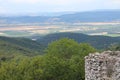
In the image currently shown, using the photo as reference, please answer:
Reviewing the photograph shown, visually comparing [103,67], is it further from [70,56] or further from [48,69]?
[70,56]

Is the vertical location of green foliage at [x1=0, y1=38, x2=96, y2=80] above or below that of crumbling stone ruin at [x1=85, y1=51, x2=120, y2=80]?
below

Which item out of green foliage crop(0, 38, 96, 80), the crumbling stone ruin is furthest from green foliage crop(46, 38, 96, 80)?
the crumbling stone ruin

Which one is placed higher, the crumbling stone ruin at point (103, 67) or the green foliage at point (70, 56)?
the crumbling stone ruin at point (103, 67)

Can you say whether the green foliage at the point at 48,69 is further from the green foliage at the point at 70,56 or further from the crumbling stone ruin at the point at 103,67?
the crumbling stone ruin at the point at 103,67

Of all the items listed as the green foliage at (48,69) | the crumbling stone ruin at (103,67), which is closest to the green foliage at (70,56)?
the green foliage at (48,69)

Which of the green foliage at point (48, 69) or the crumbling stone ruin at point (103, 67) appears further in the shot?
the green foliage at point (48, 69)

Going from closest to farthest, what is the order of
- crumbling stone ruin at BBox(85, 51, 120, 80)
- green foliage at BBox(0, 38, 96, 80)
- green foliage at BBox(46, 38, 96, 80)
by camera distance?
crumbling stone ruin at BBox(85, 51, 120, 80) < green foliage at BBox(0, 38, 96, 80) < green foliage at BBox(46, 38, 96, 80)

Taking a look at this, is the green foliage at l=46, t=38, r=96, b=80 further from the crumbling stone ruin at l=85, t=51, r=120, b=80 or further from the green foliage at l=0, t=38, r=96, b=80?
the crumbling stone ruin at l=85, t=51, r=120, b=80

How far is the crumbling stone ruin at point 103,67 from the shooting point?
1994 centimetres

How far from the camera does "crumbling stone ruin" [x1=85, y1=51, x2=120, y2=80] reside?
19938 mm

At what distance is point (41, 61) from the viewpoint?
51.7 m

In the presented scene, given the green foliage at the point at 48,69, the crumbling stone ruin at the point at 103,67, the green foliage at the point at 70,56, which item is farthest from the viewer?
the green foliage at the point at 70,56

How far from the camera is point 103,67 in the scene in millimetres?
20312

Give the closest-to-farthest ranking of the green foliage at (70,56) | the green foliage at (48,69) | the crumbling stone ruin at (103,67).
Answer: the crumbling stone ruin at (103,67), the green foliage at (48,69), the green foliage at (70,56)
